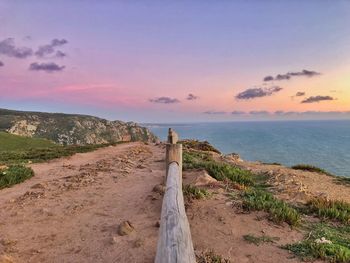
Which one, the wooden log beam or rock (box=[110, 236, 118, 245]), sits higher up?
the wooden log beam

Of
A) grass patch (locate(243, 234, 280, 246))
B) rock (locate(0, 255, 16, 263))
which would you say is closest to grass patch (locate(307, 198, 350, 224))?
grass patch (locate(243, 234, 280, 246))

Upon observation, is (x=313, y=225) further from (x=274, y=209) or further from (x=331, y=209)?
(x=331, y=209)

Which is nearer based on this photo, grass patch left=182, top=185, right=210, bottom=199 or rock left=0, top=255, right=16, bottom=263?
rock left=0, top=255, right=16, bottom=263

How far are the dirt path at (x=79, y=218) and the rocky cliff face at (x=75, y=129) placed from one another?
277 ft

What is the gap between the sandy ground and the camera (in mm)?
7078

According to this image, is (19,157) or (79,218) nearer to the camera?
(79,218)

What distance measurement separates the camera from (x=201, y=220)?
8766mm

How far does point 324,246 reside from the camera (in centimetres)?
703

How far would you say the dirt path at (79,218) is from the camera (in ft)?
23.7

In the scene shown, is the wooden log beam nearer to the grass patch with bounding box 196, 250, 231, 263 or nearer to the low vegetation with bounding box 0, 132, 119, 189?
the grass patch with bounding box 196, 250, 231, 263

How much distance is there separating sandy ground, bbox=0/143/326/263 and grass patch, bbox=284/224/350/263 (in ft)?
1.03

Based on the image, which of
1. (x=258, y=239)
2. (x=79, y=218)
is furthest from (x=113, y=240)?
(x=258, y=239)

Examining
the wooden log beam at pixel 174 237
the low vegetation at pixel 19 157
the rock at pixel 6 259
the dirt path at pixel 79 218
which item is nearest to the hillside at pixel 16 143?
the low vegetation at pixel 19 157

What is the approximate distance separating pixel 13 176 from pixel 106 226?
333 inches
